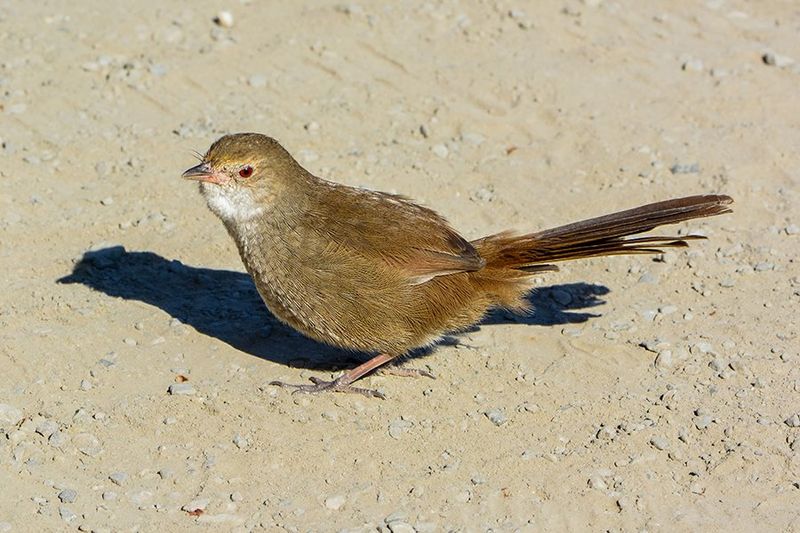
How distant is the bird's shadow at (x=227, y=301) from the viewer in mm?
7090

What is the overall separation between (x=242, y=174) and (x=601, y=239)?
2076 mm

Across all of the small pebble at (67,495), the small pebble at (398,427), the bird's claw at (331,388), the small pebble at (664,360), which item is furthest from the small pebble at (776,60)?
the small pebble at (67,495)

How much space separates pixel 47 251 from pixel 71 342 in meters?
1.12

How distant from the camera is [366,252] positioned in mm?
6480

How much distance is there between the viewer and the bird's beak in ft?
21.4

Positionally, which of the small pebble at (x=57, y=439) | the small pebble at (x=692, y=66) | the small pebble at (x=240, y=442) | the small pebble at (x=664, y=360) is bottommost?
the small pebble at (x=240, y=442)

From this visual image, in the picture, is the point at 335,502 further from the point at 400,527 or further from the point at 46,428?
the point at 46,428

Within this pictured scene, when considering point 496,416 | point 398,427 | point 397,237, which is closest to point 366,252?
point 397,237

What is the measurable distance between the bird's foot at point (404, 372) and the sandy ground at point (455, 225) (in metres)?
0.07

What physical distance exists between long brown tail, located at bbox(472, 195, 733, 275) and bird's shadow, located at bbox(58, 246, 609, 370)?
55 cm

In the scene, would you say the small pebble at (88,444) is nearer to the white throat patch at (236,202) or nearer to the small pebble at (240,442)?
the small pebble at (240,442)

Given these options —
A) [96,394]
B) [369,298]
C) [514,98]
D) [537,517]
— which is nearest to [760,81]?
[514,98]

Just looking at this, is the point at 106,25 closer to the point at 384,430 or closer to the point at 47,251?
the point at 47,251

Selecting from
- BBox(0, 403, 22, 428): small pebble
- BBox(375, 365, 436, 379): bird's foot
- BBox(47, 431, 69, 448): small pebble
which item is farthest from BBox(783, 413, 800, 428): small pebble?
BBox(0, 403, 22, 428): small pebble
